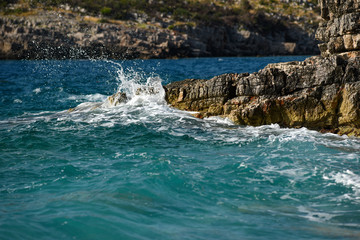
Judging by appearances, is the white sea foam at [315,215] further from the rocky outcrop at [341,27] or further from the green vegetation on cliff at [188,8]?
the green vegetation on cliff at [188,8]

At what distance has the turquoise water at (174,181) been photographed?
5418 mm

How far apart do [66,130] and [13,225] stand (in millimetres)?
6989

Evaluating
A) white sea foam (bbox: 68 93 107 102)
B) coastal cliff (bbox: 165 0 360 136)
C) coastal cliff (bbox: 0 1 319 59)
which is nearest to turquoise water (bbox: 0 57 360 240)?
coastal cliff (bbox: 165 0 360 136)

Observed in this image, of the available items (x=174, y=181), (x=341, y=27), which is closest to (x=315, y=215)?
(x=174, y=181)

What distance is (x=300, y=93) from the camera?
11898 mm

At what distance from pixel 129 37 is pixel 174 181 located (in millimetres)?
62252

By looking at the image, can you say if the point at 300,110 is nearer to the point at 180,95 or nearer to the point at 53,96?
the point at 180,95

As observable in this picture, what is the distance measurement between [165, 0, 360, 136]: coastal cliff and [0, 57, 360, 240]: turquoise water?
0.57 metres

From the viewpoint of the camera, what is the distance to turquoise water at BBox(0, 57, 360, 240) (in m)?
5.42

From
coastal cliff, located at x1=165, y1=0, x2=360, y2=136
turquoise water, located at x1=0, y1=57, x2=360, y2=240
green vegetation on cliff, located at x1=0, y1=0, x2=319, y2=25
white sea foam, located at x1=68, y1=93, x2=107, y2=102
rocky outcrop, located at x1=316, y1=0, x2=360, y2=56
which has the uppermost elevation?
green vegetation on cliff, located at x1=0, y1=0, x2=319, y2=25

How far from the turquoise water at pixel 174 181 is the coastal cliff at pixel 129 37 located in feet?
180

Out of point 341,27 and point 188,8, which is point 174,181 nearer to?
point 341,27

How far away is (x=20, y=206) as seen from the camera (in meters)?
6.18

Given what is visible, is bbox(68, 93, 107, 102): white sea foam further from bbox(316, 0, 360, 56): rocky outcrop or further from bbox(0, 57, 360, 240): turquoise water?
bbox(316, 0, 360, 56): rocky outcrop
